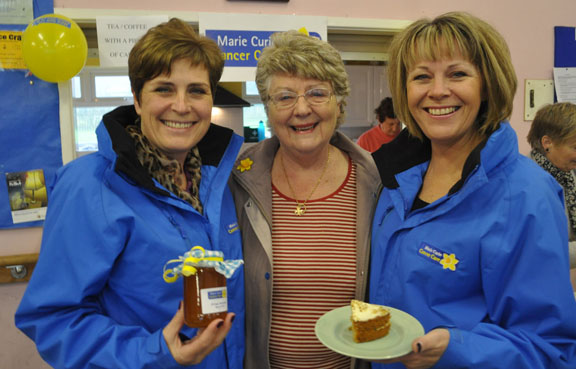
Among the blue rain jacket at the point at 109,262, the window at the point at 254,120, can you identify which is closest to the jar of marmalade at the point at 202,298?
the blue rain jacket at the point at 109,262

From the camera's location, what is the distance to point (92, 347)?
114 centimetres

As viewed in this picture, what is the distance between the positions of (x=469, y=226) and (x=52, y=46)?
2.05m

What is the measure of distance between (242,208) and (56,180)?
66 cm

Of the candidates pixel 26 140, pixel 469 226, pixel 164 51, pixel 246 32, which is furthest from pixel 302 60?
pixel 26 140

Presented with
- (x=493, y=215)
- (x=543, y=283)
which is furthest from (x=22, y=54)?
(x=543, y=283)

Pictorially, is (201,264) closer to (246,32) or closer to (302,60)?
(302,60)

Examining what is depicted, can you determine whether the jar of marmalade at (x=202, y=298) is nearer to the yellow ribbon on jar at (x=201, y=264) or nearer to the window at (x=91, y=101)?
the yellow ribbon on jar at (x=201, y=264)

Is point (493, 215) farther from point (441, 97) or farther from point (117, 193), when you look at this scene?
point (117, 193)

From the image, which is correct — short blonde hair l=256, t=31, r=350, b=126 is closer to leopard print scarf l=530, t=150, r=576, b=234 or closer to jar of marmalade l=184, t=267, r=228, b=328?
jar of marmalade l=184, t=267, r=228, b=328

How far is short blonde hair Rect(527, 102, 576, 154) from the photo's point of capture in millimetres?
2570

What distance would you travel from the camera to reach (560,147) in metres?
2.58

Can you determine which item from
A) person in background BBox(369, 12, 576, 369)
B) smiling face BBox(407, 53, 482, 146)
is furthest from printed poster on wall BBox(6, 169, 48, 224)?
smiling face BBox(407, 53, 482, 146)

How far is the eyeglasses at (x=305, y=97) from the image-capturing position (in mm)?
1597

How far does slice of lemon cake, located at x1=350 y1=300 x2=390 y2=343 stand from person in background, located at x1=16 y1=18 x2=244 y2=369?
14.4 inches
